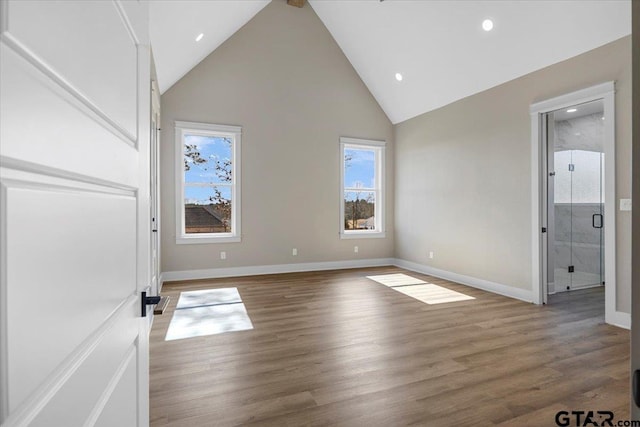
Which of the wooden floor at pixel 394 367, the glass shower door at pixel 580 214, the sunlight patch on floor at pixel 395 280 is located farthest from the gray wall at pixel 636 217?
the glass shower door at pixel 580 214

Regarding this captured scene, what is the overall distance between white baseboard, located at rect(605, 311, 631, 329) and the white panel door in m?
4.19

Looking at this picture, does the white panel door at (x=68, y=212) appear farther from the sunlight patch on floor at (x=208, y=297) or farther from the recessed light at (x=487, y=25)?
the recessed light at (x=487, y=25)

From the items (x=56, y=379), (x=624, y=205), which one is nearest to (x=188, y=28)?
(x=56, y=379)

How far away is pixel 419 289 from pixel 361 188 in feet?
8.37

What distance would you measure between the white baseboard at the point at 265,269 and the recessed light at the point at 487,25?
165 inches

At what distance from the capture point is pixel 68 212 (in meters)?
0.54

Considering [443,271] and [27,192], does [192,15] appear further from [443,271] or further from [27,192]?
[443,271]

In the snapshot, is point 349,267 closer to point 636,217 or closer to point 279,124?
point 279,124

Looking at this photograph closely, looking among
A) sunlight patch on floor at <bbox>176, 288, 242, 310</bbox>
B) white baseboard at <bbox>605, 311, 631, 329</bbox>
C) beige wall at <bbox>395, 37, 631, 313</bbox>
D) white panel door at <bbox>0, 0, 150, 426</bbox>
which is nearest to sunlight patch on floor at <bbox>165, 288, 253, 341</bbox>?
sunlight patch on floor at <bbox>176, 288, 242, 310</bbox>

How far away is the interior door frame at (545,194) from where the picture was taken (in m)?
3.36

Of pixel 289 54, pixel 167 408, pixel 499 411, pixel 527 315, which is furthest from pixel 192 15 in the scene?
pixel 527 315

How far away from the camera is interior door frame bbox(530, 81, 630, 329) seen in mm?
3357

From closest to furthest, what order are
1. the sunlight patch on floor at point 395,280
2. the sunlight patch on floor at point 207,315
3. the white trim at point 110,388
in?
the white trim at point 110,388 < the sunlight patch on floor at point 207,315 < the sunlight patch on floor at point 395,280

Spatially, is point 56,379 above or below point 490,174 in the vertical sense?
below
